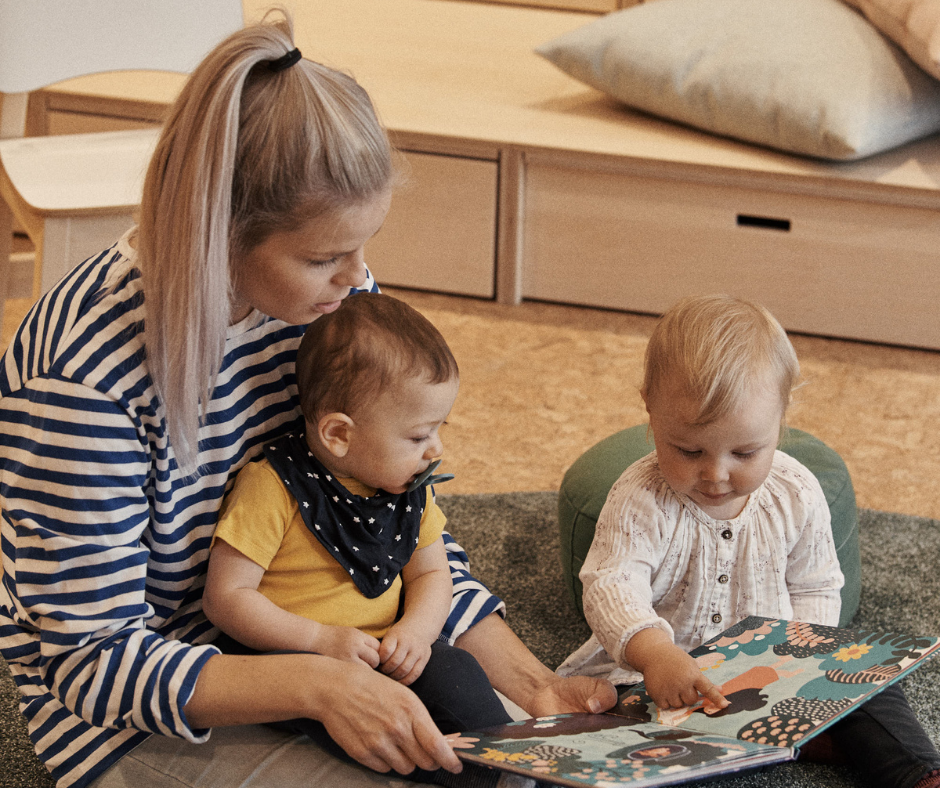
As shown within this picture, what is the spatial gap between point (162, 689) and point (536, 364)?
1247mm

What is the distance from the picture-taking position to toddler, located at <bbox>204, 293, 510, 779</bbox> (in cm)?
92

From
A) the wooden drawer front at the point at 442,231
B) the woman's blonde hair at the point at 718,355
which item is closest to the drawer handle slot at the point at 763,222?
the wooden drawer front at the point at 442,231

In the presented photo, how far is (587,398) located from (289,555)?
3.34 feet

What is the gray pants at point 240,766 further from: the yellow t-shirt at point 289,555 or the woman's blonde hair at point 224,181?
the woman's blonde hair at point 224,181

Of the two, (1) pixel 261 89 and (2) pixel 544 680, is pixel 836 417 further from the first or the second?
(1) pixel 261 89

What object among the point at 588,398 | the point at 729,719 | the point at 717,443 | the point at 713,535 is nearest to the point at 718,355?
the point at 717,443

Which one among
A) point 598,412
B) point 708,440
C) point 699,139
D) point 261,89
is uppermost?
point 261,89

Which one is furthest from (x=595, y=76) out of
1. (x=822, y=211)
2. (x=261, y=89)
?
(x=261, y=89)

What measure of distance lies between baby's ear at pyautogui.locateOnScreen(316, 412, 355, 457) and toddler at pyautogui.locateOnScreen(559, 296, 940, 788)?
11.4 inches

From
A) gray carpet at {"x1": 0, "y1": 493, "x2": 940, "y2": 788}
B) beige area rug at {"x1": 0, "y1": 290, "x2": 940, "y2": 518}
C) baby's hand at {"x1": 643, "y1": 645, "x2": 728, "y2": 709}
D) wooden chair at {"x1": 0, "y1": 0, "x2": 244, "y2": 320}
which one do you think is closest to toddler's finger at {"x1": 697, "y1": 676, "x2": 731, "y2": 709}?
baby's hand at {"x1": 643, "y1": 645, "x2": 728, "y2": 709}

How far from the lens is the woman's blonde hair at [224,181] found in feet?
A: 2.58

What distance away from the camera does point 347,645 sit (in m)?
0.93

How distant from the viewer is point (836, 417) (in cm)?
184

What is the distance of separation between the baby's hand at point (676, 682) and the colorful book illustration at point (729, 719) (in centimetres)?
1
